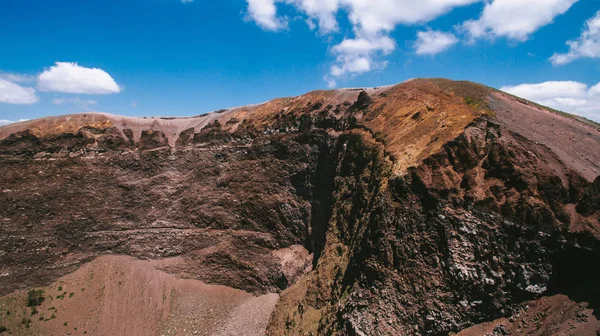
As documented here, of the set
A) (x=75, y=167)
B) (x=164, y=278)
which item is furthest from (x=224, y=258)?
(x=75, y=167)

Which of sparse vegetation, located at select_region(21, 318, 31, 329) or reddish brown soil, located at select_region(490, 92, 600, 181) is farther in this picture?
sparse vegetation, located at select_region(21, 318, 31, 329)

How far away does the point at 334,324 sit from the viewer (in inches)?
1045

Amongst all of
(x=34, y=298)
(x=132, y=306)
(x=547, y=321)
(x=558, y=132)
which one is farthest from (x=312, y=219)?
(x=34, y=298)

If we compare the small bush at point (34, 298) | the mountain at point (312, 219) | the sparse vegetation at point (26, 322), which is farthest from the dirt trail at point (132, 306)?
the small bush at point (34, 298)

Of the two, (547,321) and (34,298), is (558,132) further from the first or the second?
(34,298)

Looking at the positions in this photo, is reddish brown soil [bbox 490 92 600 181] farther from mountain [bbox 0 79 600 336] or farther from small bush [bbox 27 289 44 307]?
small bush [bbox 27 289 44 307]

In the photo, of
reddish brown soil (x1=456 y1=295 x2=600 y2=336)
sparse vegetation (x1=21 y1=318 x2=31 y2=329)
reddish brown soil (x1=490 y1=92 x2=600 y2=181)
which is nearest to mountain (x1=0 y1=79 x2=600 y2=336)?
reddish brown soil (x1=456 y1=295 x2=600 y2=336)

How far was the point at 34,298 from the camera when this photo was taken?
123 ft

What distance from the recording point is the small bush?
37.2 meters

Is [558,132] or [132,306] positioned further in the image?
[132,306]

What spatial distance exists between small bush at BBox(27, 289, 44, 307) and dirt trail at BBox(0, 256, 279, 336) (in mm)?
499

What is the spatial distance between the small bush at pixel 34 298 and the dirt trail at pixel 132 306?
499mm

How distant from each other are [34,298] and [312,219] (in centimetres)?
3726

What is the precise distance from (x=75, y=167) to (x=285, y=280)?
119 feet
